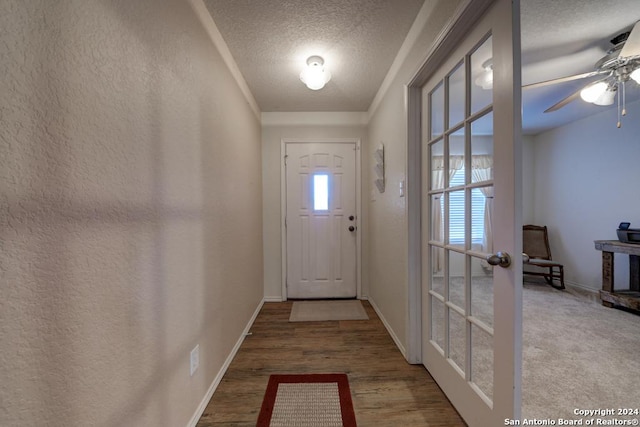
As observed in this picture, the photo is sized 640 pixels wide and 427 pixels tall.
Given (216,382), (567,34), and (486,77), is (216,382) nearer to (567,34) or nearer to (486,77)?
(486,77)

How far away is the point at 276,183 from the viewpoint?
10.2 ft

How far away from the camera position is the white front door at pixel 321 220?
3.10 m

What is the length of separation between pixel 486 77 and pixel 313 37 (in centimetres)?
118

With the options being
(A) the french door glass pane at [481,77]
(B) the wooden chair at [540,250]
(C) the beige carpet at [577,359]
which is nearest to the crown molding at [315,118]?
(A) the french door glass pane at [481,77]

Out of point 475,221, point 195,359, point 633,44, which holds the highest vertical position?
point 633,44

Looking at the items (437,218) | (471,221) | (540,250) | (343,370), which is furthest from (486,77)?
(540,250)

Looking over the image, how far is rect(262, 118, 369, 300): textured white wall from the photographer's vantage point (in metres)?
3.08

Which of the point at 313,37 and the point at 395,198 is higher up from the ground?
the point at 313,37

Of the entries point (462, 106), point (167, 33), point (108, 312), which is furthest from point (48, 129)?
point (462, 106)

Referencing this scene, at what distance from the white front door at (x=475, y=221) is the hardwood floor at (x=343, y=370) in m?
0.17

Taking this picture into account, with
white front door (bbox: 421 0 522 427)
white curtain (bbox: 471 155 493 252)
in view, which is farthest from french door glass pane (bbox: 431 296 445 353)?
white curtain (bbox: 471 155 493 252)

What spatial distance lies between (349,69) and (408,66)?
1.88 ft

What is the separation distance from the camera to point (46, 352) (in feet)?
1.91

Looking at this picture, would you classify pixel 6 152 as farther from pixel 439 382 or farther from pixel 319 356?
pixel 439 382
